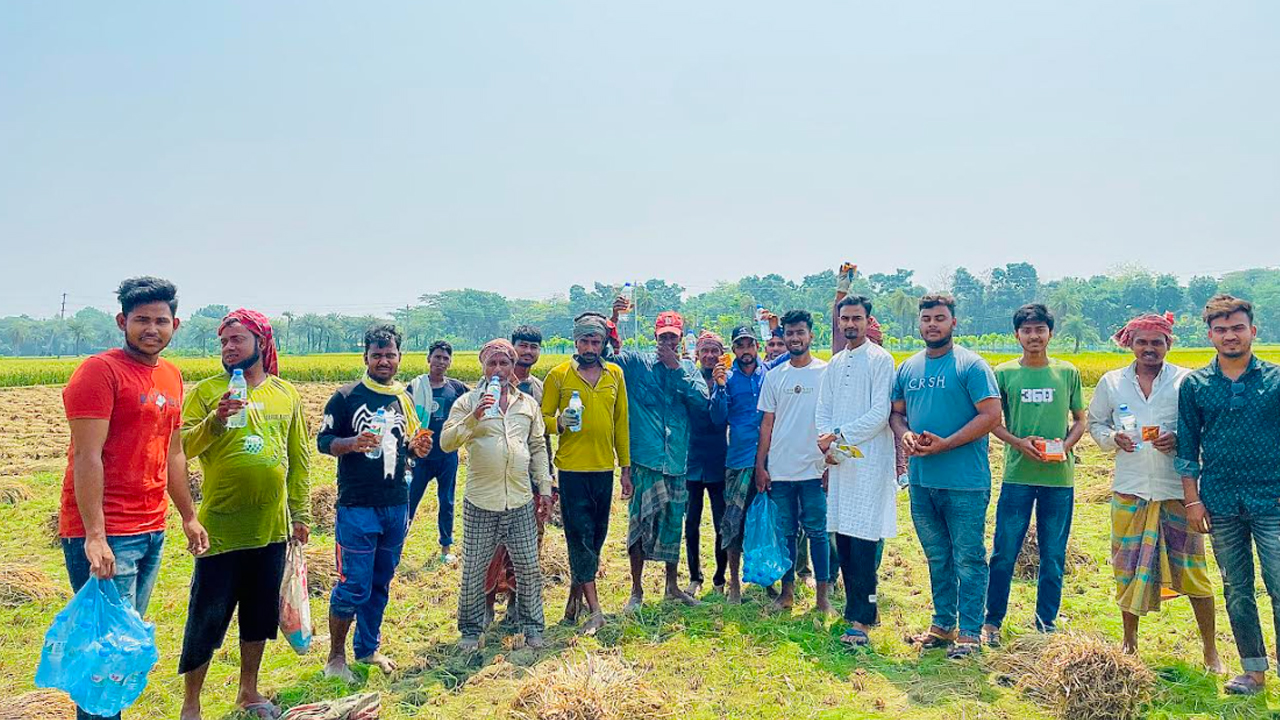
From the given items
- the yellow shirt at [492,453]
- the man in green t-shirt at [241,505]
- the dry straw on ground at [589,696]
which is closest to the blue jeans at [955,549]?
the dry straw on ground at [589,696]

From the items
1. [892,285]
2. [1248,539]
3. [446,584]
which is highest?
[892,285]

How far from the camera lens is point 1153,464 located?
4.28 metres

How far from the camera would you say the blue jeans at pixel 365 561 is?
4.32 meters

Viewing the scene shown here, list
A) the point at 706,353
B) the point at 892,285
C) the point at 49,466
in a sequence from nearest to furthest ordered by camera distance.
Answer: the point at 706,353 < the point at 49,466 < the point at 892,285

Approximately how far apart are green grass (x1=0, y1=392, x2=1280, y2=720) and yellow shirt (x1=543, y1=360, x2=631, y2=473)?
3.89 feet

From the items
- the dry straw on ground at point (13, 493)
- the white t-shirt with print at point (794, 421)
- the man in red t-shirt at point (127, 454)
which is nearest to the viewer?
the man in red t-shirt at point (127, 454)

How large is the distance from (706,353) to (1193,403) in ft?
10.3

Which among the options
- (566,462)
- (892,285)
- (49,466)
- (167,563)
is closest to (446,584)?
(566,462)

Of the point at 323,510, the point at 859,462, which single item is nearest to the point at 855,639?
the point at 859,462

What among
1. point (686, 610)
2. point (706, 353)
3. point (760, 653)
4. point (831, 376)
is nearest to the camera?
point (760, 653)

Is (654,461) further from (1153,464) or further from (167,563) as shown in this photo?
(167,563)

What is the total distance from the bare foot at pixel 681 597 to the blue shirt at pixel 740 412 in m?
1.04

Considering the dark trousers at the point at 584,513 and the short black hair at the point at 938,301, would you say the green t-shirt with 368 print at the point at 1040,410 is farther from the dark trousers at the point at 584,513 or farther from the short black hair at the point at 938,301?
the dark trousers at the point at 584,513

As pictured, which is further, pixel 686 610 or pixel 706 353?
pixel 706 353
